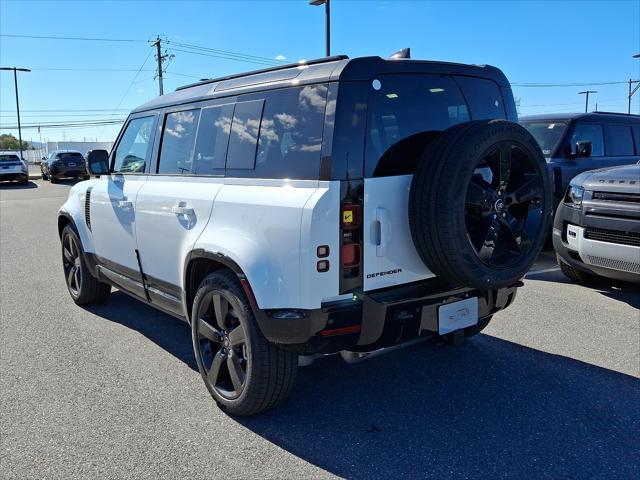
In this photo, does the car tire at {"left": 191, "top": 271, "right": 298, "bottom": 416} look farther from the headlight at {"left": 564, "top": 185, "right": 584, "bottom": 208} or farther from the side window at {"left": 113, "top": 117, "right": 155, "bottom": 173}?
the headlight at {"left": 564, "top": 185, "right": 584, "bottom": 208}

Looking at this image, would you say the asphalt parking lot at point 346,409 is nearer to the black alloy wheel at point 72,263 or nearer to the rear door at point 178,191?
the black alloy wheel at point 72,263

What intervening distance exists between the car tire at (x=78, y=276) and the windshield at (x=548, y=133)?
649cm

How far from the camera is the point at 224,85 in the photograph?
3.50 meters

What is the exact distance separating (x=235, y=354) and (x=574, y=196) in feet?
13.5

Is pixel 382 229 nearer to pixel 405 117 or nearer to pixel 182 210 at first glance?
pixel 405 117

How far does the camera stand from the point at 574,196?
554 centimetres

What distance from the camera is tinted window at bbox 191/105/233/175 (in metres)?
3.32

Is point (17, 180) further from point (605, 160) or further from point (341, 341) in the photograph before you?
point (341, 341)

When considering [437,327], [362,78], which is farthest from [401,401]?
[362,78]

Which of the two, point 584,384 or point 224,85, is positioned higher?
point 224,85

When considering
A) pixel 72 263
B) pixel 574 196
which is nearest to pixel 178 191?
pixel 72 263

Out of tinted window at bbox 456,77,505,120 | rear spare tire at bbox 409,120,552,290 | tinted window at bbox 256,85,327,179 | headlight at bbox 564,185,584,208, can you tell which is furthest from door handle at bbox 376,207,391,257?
headlight at bbox 564,185,584,208

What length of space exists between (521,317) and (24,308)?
4945mm

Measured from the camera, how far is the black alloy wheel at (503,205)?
2.84 metres
